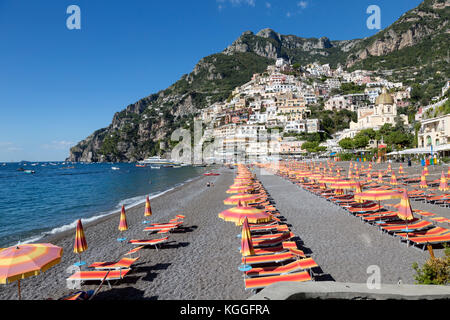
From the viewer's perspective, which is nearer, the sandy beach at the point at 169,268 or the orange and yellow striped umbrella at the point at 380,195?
the sandy beach at the point at 169,268

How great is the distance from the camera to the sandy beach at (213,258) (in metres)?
6.34

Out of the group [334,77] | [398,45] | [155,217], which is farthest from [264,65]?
[155,217]

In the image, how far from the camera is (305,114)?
101 meters

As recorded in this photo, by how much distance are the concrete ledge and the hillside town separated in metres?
43.3

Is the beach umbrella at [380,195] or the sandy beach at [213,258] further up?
the beach umbrella at [380,195]

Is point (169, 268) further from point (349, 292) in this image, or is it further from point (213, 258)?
point (349, 292)

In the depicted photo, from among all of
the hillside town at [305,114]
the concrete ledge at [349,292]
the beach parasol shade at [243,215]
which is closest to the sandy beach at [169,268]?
the beach parasol shade at [243,215]

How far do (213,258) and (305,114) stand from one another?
99.9m

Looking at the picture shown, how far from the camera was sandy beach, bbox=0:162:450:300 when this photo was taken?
6344 mm

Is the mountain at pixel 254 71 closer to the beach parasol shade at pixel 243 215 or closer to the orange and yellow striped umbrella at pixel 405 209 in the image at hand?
the orange and yellow striped umbrella at pixel 405 209

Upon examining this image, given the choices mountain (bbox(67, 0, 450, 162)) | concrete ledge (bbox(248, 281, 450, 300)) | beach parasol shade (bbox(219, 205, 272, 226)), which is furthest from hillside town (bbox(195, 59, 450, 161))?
concrete ledge (bbox(248, 281, 450, 300))

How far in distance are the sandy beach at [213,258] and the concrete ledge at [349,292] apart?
3.54m

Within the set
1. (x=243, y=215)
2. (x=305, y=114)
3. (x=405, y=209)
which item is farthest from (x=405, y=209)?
(x=305, y=114)
